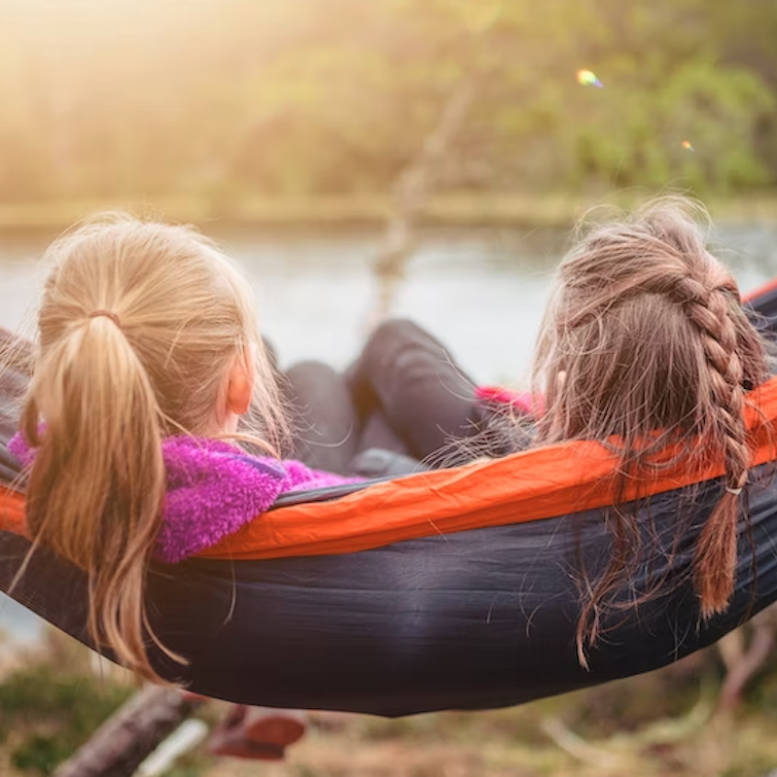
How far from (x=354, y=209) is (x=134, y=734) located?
7.04ft

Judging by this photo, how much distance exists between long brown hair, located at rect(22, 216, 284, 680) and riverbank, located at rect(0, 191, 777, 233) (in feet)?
5.55

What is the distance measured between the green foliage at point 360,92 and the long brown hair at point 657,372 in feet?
4.84

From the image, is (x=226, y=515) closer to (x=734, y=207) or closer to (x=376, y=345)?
(x=376, y=345)

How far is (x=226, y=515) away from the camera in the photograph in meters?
0.85

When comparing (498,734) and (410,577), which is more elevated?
(410,577)

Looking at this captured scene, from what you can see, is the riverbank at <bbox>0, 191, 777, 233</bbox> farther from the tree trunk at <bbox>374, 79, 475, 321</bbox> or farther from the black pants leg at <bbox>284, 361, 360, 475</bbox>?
the black pants leg at <bbox>284, 361, 360, 475</bbox>

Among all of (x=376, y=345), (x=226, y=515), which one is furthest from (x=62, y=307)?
(x=376, y=345)

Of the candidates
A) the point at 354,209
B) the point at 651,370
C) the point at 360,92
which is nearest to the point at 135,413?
the point at 651,370

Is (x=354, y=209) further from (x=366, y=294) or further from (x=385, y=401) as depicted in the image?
(x=385, y=401)

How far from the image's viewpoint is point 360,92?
8.43 ft

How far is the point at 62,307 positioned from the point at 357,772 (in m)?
1.94

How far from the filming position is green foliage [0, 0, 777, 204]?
8.05ft

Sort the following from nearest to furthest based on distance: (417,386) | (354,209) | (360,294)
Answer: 1. (417,386)
2. (354,209)
3. (360,294)

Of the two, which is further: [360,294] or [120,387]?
[360,294]
